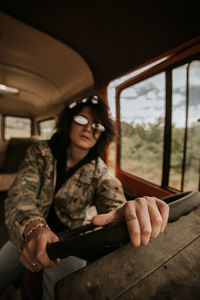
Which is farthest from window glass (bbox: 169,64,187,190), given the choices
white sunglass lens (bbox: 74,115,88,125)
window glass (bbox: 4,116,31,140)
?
window glass (bbox: 4,116,31,140)

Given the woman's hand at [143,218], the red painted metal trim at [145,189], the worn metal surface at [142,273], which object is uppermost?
the woman's hand at [143,218]

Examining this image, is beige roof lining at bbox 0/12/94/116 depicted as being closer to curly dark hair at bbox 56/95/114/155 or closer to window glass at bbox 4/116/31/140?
window glass at bbox 4/116/31/140

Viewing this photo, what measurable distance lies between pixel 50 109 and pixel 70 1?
6.70ft

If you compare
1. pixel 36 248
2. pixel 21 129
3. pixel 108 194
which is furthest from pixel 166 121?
pixel 21 129

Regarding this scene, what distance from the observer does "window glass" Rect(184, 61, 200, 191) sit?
1208 millimetres

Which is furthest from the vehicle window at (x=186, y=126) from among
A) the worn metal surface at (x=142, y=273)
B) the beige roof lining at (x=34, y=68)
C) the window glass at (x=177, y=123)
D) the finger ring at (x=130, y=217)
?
the beige roof lining at (x=34, y=68)

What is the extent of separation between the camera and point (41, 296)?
798 mm

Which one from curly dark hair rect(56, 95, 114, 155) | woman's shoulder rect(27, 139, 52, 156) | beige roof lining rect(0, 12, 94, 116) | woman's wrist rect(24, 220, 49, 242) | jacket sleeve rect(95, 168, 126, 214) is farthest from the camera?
beige roof lining rect(0, 12, 94, 116)

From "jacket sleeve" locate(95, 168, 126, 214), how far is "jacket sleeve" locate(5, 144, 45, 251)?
1.46 feet

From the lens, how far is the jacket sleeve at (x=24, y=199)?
26.0 inches

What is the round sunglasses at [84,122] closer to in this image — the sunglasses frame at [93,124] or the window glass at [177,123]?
the sunglasses frame at [93,124]

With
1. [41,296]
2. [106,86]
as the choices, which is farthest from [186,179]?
[106,86]

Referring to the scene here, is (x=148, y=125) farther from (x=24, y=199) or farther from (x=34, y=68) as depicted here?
(x=34, y=68)

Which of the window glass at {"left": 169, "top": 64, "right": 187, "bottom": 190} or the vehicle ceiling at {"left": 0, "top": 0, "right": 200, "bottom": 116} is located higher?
the vehicle ceiling at {"left": 0, "top": 0, "right": 200, "bottom": 116}
